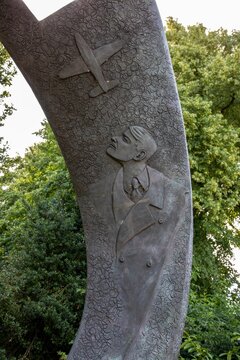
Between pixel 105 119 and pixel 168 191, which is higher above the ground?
pixel 105 119

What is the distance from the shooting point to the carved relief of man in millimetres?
5074

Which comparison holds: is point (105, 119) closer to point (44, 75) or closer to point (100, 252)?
point (44, 75)

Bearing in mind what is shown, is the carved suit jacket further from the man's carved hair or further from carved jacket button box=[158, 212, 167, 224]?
the man's carved hair

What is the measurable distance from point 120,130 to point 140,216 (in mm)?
674

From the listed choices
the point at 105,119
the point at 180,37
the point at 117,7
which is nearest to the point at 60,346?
the point at 105,119

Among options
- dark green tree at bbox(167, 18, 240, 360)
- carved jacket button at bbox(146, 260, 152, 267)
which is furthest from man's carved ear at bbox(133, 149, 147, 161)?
dark green tree at bbox(167, 18, 240, 360)

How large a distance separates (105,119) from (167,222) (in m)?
0.92

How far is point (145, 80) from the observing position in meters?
5.18

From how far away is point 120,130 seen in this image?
17.2 feet

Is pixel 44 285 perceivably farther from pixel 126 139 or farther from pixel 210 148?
pixel 210 148

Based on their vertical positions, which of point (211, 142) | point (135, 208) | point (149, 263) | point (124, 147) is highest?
point (211, 142)

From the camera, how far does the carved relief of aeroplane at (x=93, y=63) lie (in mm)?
5152

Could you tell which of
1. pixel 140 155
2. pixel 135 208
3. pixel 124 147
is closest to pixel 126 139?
pixel 124 147

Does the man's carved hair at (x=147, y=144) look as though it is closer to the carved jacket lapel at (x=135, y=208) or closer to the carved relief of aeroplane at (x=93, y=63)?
the carved jacket lapel at (x=135, y=208)
